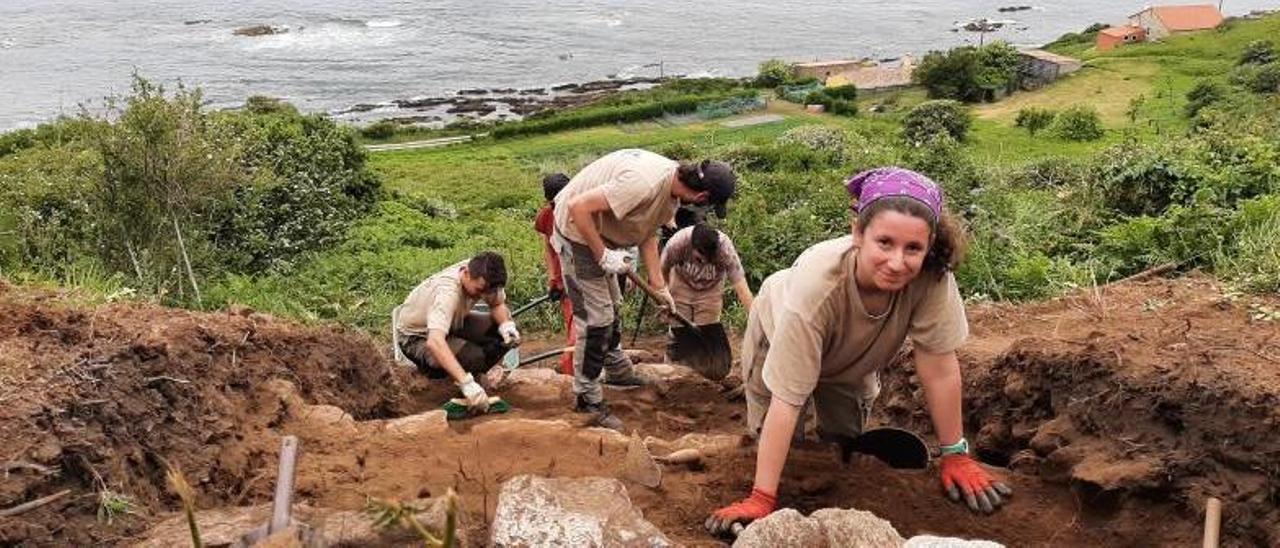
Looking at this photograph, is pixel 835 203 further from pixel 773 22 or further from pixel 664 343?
pixel 773 22

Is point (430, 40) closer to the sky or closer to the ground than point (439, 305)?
closer to the sky

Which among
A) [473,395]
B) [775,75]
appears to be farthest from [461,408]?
[775,75]

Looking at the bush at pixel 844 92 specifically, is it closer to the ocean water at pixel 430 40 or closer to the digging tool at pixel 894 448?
the ocean water at pixel 430 40

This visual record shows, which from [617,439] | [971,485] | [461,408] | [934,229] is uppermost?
[934,229]

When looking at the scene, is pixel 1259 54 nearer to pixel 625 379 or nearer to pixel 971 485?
pixel 625 379

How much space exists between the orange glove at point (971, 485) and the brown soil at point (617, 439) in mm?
51

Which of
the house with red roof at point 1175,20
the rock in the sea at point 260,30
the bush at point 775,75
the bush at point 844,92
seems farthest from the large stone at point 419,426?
the rock in the sea at point 260,30

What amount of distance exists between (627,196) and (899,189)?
2.47 meters

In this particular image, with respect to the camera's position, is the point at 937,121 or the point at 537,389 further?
the point at 937,121

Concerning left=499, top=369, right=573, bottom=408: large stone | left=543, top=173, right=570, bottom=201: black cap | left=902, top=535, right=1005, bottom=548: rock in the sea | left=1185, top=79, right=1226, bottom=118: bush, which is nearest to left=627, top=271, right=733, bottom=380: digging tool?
left=499, top=369, right=573, bottom=408: large stone

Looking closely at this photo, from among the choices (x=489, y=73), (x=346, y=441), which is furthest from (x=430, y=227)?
(x=489, y=73)

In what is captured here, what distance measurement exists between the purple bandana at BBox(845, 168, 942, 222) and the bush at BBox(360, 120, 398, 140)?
129 feet

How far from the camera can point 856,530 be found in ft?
10.1

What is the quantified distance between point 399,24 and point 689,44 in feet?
62.5
